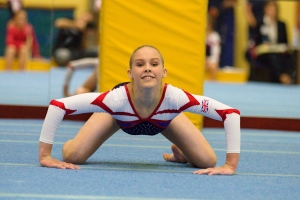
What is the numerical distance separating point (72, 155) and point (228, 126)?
989 millimetres

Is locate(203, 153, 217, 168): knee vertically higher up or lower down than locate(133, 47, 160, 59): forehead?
lower down

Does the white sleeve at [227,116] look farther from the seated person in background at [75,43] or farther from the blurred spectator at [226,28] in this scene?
the blurred spectator at [226,28]

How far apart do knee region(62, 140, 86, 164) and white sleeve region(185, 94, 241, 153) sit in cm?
75

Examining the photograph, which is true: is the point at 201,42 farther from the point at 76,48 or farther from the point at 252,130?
the point at 76,48

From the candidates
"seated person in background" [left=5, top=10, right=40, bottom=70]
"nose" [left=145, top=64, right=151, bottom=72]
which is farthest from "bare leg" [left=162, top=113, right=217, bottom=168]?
"seated person in background" [left=5, top=10, right=40, bottom=70]

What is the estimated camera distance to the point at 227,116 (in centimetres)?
396

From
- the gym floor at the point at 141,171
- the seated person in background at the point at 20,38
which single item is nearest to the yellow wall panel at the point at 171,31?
the gym floor at the point at 141,171

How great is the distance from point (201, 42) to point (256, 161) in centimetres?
171

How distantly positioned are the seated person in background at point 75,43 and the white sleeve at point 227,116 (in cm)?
1056

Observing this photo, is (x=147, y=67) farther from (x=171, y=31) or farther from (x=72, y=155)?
(x=171, y=31)

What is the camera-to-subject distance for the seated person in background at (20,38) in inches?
475

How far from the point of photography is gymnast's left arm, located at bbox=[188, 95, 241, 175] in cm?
393

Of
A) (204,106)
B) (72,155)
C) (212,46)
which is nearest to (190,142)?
(204,106)

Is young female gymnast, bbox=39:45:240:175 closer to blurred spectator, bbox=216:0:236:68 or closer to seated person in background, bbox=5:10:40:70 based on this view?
seated person in background, bbox=5:10:40:70
